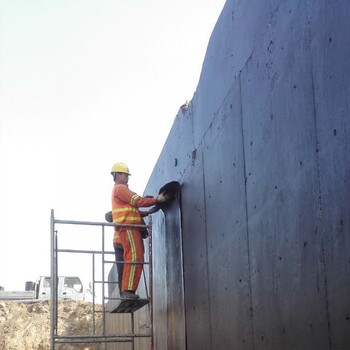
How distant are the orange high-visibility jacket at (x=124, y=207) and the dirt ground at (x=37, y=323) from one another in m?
17.3

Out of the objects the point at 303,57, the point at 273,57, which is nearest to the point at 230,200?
the point at 273,57

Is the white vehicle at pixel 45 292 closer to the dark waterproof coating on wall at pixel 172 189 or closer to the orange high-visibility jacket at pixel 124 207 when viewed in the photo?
the orange high-visibility jacket at pixel 124 207

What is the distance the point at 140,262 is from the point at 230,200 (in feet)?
7.33

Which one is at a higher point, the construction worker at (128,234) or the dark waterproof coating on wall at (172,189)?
the dark waterproof coating on wall at (172,189)

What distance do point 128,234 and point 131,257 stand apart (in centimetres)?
28

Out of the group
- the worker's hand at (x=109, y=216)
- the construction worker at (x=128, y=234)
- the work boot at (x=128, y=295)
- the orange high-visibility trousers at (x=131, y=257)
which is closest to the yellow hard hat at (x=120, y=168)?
the construction worker at (x=128, y=234)

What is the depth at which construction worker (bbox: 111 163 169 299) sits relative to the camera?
6848 millimetres

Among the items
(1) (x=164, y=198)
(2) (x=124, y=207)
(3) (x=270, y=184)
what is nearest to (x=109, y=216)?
(2) (x=124, y=207)

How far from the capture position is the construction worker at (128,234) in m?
6.85

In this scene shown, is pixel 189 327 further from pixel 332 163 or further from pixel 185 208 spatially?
pixel 332 163

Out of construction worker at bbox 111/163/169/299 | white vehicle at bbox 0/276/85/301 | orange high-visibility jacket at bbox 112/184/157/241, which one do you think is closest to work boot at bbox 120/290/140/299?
construction worker at bbox 111/163/169/299

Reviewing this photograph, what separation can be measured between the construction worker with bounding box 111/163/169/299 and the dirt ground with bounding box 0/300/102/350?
17.2 metres

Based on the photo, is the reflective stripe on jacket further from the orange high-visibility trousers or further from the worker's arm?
the orange high-visibility trousers

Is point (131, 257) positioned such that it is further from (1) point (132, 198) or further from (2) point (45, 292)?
(2) point (45, 292)
